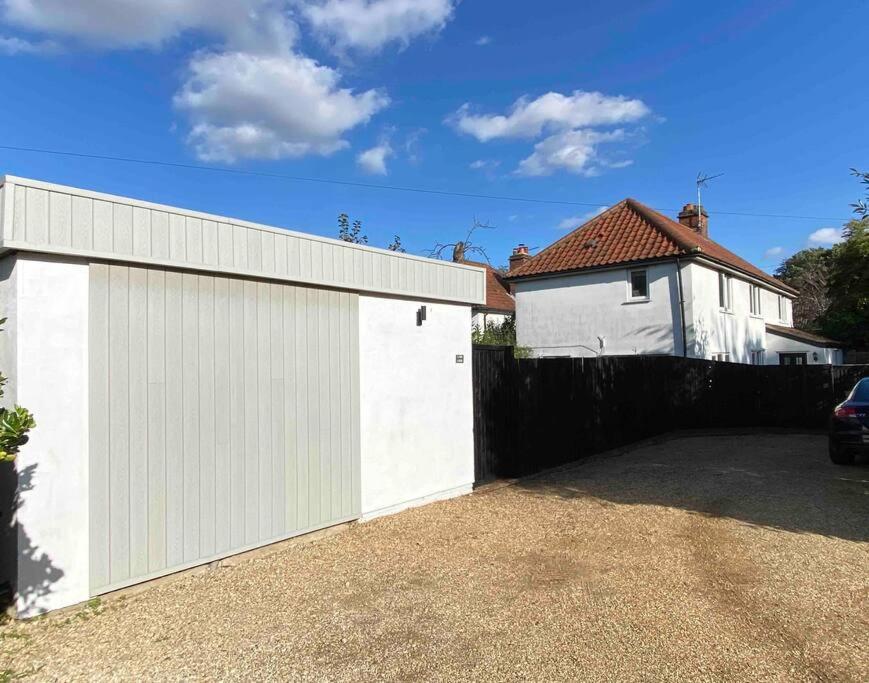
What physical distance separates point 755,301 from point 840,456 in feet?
45.3

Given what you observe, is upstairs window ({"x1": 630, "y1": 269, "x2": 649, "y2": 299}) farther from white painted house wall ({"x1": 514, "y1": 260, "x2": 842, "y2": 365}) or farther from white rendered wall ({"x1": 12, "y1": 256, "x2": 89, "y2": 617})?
white rendered wall ({"x1": 12, "y1": 256, "x2": 89, "y2": 617})

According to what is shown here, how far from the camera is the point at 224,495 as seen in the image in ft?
16.9

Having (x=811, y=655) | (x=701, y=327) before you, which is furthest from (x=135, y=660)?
(x=701, y=327)

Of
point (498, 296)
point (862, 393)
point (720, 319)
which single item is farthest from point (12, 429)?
point (498, 296)

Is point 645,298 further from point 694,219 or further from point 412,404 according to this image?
point 412,404

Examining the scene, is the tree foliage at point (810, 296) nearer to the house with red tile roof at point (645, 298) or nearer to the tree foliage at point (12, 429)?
the house with red tile roof at point (645, 298)

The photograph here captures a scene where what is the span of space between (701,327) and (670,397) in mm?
4013

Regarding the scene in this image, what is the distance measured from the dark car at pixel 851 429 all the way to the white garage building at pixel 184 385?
7.19 m

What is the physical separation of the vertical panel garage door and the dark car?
810 cm

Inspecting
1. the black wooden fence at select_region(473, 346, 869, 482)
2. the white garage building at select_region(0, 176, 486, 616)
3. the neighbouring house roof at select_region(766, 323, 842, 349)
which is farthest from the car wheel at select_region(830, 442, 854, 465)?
the neighbouring house roof at select_region(766, 323, 842, 349)

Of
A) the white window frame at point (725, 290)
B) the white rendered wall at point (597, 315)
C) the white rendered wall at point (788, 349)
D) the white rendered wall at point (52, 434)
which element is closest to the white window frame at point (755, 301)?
the white rendered wall at point (788, 349)

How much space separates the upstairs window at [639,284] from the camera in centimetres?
1802

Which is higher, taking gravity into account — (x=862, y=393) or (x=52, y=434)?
(x=52, y=434)

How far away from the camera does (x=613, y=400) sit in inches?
468
